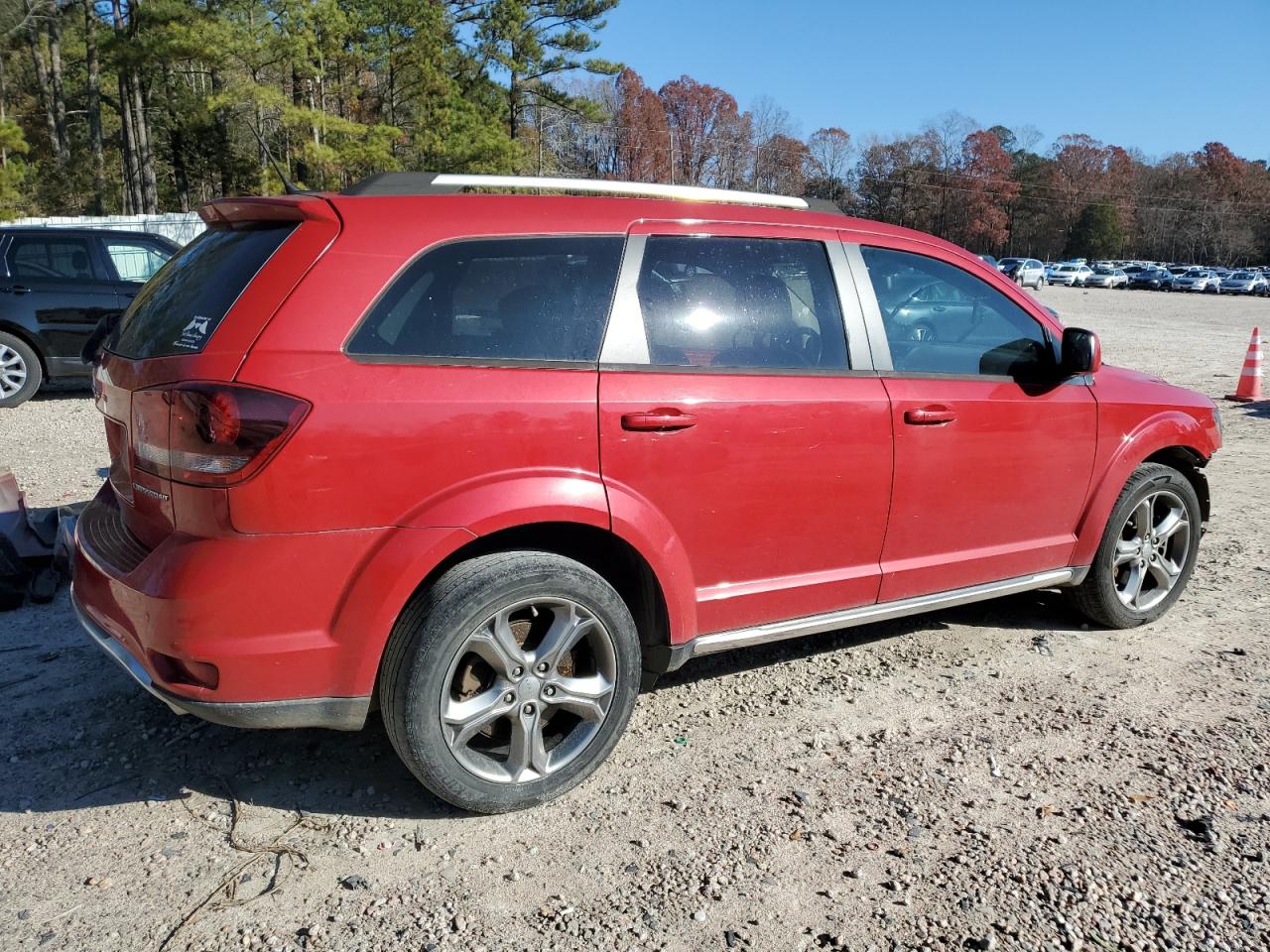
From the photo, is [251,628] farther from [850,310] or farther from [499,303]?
[850,310]

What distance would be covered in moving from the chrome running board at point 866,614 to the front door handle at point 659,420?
2.51 feet

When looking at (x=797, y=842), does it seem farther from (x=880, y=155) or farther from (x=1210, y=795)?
(x=880, y=155)

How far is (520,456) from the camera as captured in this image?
2932 mm

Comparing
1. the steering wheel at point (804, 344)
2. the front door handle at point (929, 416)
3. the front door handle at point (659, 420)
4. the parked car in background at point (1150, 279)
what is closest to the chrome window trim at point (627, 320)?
the front door handle at point (659, 420)

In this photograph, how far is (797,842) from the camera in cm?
295

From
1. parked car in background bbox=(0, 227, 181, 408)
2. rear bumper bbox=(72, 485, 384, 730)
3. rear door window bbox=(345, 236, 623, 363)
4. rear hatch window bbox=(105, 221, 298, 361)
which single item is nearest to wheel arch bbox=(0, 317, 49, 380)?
parked car in background bbox=(0, 227, 181, 408)

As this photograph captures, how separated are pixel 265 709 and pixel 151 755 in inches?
37.4

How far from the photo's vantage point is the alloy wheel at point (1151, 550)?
4.64m

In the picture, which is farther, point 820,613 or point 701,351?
point 820,613

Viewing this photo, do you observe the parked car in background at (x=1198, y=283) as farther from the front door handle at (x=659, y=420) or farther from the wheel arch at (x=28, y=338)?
the front door handle at (x=659, y=420)

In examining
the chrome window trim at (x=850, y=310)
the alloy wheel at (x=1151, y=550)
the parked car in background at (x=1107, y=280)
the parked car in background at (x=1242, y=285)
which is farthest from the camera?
the parked car in background at (x=1107, y=280)

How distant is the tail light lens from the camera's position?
261cm

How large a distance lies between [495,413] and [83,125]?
181 feet

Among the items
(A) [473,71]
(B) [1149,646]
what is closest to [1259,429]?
(B) [1149,646]
